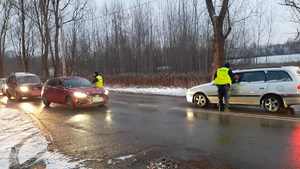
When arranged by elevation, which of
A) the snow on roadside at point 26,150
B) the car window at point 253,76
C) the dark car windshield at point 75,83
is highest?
the car window at point 253,76

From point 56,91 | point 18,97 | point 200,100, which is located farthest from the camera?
point 18,97

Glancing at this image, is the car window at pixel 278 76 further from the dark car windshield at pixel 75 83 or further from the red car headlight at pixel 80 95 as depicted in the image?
the dark car windshield at pixel 75 83

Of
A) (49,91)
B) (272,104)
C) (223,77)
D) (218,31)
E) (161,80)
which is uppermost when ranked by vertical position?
(218,31)

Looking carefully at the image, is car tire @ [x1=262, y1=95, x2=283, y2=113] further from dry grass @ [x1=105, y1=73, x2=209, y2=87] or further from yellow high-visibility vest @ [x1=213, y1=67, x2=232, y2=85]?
dry grass @ [x1=105, y1=73, x2=209, y2=87]

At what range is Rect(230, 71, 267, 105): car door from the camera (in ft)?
43.8

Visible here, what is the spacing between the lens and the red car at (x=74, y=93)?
16.2m

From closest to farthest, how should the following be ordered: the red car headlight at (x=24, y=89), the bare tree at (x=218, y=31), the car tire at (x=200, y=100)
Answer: the car tire at (x=200, y=100), the bare tree at (x=218, y=31), the red car headlight at (x=24, y=89)

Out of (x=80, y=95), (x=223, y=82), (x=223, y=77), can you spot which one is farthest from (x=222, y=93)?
(x=80, y=95)

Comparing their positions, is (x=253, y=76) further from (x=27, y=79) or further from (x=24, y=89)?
(x=27, y=79)

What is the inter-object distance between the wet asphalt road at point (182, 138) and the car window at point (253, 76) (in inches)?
45.2

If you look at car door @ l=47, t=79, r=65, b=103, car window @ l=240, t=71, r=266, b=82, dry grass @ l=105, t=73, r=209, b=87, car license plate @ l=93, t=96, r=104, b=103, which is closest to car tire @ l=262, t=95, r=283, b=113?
car window @ l=240, t=71, r=266, b=82

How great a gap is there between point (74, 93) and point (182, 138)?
27.8ft

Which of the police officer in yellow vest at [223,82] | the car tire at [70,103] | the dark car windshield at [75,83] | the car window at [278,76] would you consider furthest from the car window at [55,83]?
the car window at [278,76]

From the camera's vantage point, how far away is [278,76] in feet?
42.4
